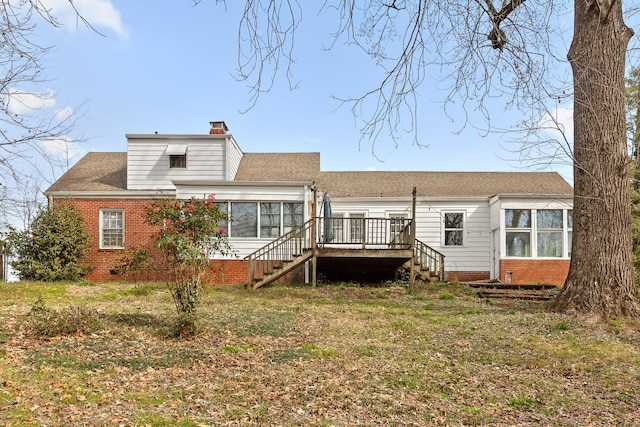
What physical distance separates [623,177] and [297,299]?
776cm

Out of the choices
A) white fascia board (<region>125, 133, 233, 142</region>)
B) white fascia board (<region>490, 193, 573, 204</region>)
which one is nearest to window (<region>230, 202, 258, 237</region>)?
white fascia board (<region>125, 133, 233, 142</region>)

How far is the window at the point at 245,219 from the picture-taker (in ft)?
60.4

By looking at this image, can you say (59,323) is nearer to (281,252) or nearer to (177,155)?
(281,252)

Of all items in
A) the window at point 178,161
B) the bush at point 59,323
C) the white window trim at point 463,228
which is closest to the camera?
the bush at point 59,323

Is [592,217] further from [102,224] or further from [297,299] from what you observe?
[102,224]

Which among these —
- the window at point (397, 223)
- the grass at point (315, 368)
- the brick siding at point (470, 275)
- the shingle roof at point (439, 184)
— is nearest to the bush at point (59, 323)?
the grass at point (315, 368)

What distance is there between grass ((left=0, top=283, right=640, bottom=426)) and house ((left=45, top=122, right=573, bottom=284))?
7.16 metres

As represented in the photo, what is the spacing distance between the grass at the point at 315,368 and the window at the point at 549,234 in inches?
343

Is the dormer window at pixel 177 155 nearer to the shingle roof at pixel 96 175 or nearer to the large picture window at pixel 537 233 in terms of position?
the shingle roof at pixel 96 175

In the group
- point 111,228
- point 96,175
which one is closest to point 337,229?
point 111,228

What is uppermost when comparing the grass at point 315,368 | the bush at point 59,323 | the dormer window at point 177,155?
the dormer window at point 177,155

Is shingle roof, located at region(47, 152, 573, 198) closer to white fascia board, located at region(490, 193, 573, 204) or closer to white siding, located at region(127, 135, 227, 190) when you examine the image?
white siding, located at region(127, 135, 227, 190)

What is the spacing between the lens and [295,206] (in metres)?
18.4

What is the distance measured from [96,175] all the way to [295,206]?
327 inches
